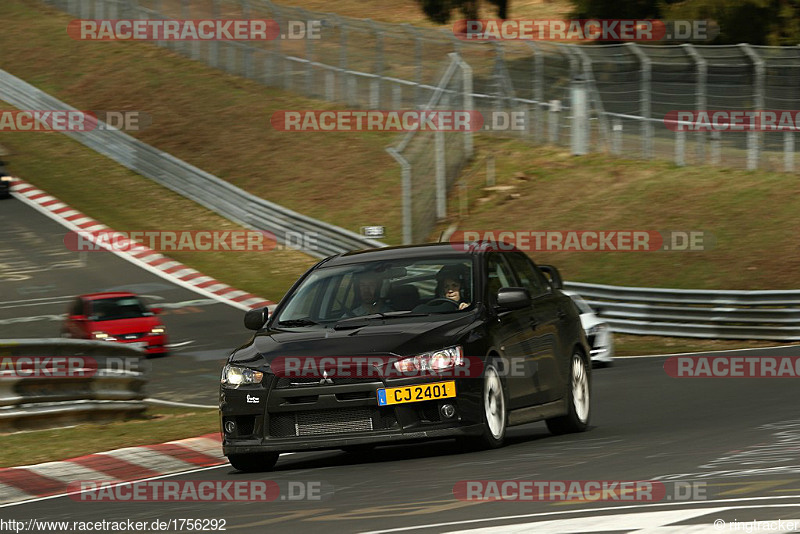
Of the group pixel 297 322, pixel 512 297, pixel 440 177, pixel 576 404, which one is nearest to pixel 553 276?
pixel 576 404

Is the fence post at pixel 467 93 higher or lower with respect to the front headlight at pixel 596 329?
higher

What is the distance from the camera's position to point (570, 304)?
11969mm

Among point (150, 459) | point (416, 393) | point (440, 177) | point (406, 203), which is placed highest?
point (416, 393)

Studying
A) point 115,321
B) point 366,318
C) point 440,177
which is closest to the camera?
point 366,318

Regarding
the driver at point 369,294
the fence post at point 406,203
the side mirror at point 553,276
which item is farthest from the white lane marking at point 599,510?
the fence post at point 406,203

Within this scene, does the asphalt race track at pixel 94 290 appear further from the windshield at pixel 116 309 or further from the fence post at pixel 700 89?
the fence post at pixel 700 89

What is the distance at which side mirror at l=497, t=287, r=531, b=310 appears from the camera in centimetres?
1009

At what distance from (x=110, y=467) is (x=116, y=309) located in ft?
48.6

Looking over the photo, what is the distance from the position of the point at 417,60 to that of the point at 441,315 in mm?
29570

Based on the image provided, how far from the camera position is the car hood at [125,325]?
24.0 metres

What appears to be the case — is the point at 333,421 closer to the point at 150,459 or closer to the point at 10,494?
the point at 10,494

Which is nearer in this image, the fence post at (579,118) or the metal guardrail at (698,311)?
the metal guardrail at (698,311)

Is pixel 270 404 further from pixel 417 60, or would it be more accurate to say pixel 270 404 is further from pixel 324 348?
pixel 417 60

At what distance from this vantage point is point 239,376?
32.1 ft
